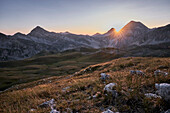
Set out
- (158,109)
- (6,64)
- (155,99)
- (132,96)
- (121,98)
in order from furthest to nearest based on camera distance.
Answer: (6,64)
(121,98)
(132,96)
(155,99)
(158,109)

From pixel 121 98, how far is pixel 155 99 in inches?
51.2

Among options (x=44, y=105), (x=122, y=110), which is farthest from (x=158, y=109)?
(x=44, y=105)

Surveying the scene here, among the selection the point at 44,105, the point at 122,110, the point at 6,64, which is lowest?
the point at 6,64

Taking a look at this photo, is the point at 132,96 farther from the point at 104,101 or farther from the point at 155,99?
the point at 104,101

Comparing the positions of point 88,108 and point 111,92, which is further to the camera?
point 111,92

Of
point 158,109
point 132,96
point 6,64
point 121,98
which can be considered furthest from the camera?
point 6,64

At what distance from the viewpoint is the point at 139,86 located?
193 inches

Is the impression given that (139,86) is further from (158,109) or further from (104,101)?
(104,101)

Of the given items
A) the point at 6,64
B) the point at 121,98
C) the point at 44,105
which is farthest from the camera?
the point at 6,64

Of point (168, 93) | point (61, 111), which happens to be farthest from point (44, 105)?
point (168, 93)

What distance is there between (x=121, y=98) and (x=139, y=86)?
1221mm

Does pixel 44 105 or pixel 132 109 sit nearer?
pixel 132 109

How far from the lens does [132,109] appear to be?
3736 millimetres

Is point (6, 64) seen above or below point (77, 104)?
below
